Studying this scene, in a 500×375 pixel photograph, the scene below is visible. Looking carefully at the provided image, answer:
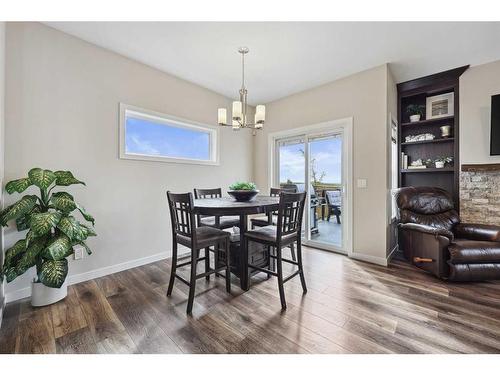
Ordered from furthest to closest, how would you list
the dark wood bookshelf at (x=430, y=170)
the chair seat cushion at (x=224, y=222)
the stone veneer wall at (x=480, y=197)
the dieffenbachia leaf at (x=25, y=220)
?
the dark wood bookshelf at (x=430, y=170) → the stone veneer wall at (x=480, y=197) → the chair seat cushion at (x=224, y=222) → the dieffenbachia leaf at (x=25, y=220)

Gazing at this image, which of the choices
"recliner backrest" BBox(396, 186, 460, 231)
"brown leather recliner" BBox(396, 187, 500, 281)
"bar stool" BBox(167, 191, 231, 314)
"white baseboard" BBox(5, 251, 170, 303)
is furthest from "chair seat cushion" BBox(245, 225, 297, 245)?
"recliner backrest" BBox(396, 186, 460, 231)

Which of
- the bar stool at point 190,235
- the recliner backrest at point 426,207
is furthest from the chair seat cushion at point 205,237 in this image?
the recliner backrest at point 426,207

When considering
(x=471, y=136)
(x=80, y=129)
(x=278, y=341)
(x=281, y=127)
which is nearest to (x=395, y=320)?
(x=278, y=341)

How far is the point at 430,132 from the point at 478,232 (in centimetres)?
171

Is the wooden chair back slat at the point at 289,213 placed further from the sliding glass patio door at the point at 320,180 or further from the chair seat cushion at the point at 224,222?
the sliding glass patio door at the point at 320,180

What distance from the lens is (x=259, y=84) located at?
3527 millimetres

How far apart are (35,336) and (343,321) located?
2299 millimetres

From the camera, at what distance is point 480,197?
300 cm

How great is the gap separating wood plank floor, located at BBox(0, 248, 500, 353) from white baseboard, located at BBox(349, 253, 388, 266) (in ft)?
1.34

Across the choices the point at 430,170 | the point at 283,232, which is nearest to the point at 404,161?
the point at 430,170

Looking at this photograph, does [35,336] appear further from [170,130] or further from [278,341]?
[170,130]

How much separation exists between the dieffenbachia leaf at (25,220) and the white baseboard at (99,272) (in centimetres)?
63

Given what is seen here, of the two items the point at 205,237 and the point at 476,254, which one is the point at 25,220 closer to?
the point at 205,237

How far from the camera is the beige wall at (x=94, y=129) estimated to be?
6.78 feet
